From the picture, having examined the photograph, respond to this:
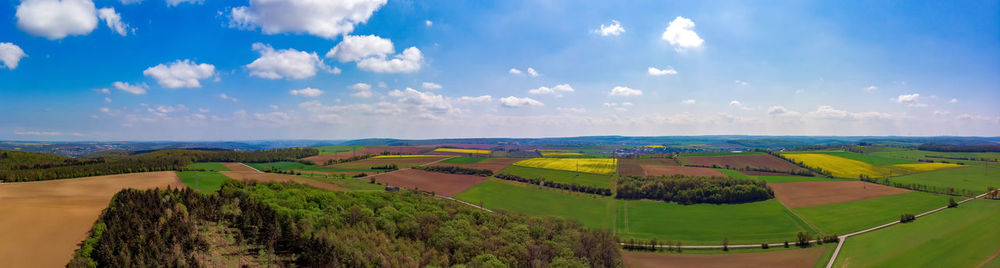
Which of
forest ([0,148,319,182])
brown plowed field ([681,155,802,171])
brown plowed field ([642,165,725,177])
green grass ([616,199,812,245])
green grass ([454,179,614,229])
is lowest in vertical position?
green grass ([616,199,812,245])

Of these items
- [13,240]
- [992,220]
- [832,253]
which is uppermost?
[13,240]

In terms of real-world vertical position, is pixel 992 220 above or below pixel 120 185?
below

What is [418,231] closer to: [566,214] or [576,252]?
[576,252]

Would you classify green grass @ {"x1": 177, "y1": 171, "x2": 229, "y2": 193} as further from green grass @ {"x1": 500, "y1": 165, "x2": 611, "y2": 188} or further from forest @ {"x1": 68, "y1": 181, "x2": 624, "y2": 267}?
green grass @ {"x1": 500, "y1": 165, "x2": 611, "y2": 188}

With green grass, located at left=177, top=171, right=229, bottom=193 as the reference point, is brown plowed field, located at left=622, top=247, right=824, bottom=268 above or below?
below

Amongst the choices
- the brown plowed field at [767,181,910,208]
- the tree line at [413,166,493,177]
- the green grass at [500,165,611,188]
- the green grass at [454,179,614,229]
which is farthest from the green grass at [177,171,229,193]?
the brown plowed field at [767,181,910,208]

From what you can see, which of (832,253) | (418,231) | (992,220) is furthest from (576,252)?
(992,220)

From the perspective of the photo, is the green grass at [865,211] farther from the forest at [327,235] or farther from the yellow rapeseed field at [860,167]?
the forest at [327,235]
